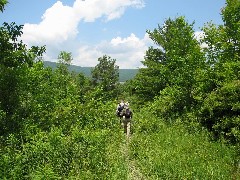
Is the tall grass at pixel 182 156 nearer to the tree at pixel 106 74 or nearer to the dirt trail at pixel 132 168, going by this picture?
the dirt trail at pixel 132 168

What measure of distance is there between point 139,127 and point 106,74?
46985mm

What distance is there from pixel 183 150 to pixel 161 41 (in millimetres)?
25064

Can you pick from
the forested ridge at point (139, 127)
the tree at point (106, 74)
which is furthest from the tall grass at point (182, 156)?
the tree at point (106, 74)

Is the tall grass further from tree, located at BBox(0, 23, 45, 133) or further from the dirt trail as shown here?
tree, located at BBox(0, 23, 45, 133)

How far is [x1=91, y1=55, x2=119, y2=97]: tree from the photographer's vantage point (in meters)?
64.6

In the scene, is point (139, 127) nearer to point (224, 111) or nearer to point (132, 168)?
point (224, 111)

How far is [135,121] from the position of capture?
21.6 m

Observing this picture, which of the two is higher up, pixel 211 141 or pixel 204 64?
pixel 204 64

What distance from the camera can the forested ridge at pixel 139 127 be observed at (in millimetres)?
10961

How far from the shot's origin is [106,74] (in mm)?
65500

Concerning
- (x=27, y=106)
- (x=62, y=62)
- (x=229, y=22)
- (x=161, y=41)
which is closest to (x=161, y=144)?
(x=27, y=106)

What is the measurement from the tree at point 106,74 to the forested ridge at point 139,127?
3853 centimetres

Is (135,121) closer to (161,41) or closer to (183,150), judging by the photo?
(183,150)

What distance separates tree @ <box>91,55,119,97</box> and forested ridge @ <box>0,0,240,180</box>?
1517 inches
